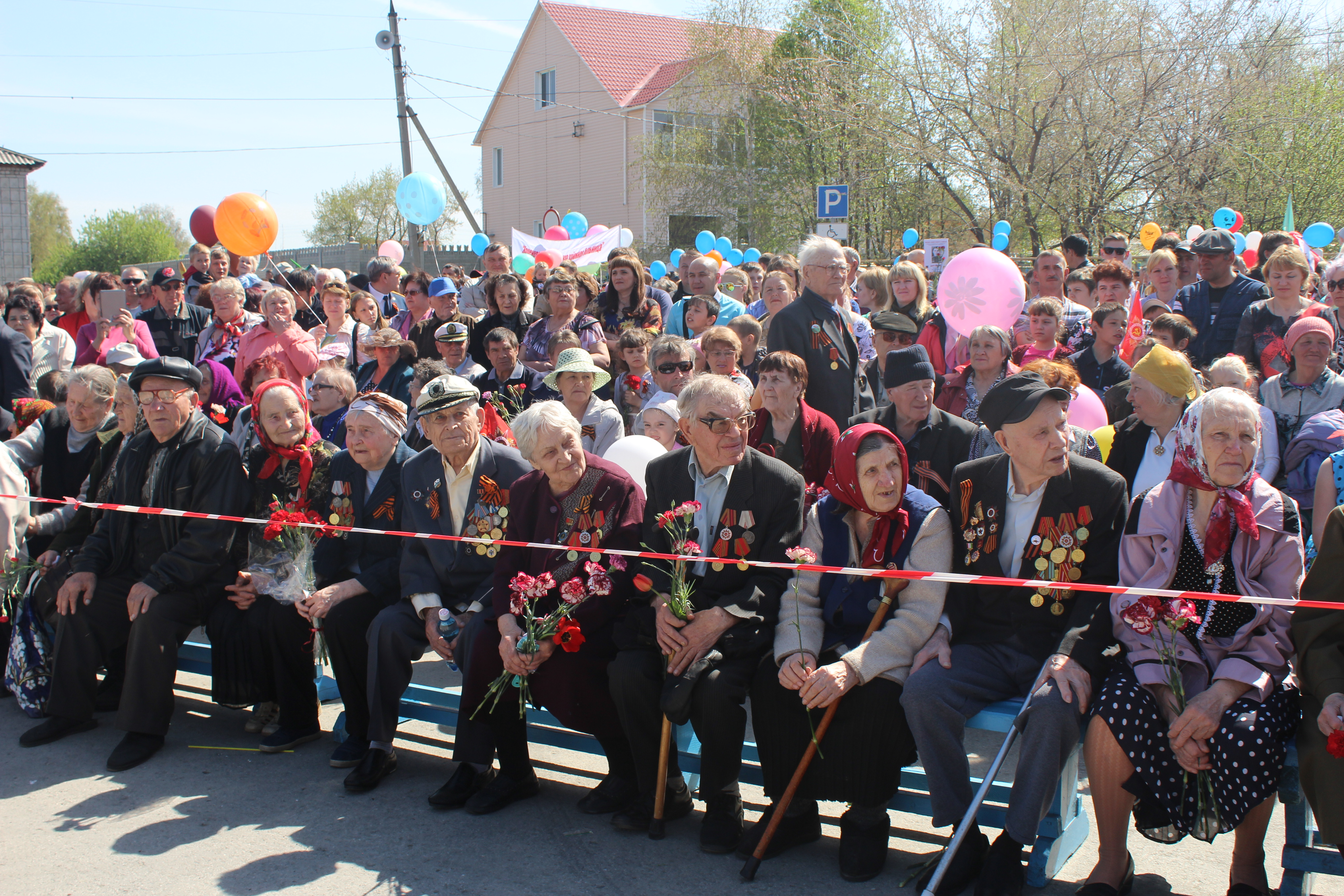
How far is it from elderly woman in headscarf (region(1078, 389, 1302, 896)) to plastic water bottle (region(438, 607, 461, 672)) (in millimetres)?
2541

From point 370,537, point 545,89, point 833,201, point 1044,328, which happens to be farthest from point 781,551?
point 545,89

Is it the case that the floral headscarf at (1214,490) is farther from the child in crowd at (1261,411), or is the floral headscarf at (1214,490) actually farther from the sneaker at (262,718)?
the sneaker at (262,718)

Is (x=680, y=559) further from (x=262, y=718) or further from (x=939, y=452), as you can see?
(x=262, y=718)

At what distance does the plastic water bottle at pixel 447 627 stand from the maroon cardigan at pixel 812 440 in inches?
64.8

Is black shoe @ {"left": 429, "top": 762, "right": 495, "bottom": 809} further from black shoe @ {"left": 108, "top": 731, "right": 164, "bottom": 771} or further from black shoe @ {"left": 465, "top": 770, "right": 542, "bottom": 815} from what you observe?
black shoe @ {"left": 108, "top": 731, "right": 164, "bottom": 771}

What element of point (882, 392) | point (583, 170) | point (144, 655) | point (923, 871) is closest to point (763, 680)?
point (923, 871)

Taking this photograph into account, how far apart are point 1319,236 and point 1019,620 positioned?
10.9 metres

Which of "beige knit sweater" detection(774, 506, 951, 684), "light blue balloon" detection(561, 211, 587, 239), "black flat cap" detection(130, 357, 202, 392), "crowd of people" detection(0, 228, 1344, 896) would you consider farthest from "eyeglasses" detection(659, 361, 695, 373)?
"light blue balloon" detection(561, 211, 587, 239)

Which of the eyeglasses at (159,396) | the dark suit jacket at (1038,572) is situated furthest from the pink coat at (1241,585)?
the eyeglasses at (159,396)

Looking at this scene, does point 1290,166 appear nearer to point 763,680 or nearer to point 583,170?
point 763,680

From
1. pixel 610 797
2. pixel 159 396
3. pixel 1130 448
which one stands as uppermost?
pixel 159 396

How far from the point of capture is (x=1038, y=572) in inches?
142

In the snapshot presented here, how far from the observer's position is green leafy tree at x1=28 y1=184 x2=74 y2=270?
Result: 192ft

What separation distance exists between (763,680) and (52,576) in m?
3.82
